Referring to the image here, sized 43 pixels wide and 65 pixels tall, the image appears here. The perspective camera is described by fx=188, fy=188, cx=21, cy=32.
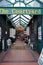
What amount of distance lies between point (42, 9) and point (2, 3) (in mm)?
2195

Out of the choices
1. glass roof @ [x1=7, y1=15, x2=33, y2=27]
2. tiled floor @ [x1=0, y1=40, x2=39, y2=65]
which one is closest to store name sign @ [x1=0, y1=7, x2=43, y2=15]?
tiled floor @ [x1=0, y1=40, x2=39, y2=65]

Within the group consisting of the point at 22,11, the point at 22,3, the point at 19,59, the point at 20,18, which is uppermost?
the point at 22,3

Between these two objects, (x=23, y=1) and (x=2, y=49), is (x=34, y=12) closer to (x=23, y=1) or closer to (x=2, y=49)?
(x=23, y=1)

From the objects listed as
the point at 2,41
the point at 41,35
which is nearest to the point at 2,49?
the point at 2,41

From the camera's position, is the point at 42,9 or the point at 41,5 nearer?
the point at 42,9

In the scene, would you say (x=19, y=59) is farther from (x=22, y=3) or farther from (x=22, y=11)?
(x=22, y=3)

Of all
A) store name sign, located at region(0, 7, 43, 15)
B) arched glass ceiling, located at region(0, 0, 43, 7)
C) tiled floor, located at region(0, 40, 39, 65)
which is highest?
arched glass ceiling, located at region(0, 0, 43, 7)

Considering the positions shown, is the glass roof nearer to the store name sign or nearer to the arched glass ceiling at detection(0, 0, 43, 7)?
the arched glass ceiling at detection(0, 0, 43, 7)

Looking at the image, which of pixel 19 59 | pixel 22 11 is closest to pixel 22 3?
pixel 22 11

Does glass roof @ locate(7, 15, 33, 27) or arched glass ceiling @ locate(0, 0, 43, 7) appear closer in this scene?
arched glass ceiling @ locate(0, 0, 43, 7)

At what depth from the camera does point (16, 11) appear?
820cm

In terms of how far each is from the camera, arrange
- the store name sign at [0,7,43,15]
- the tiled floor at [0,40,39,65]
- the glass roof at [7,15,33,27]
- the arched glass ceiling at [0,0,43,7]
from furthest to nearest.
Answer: the glass roof at [7,15,33,27] → the arched glass ceiling at [0,0,43,7] → the store name sign at [0,7,43,15] → the tiled floor at [0,40,39,65]

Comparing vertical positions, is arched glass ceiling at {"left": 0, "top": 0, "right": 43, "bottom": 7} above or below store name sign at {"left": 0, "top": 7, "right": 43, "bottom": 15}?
above

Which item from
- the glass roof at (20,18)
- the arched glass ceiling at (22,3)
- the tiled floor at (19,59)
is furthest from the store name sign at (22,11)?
the glass roof at (20,18)
